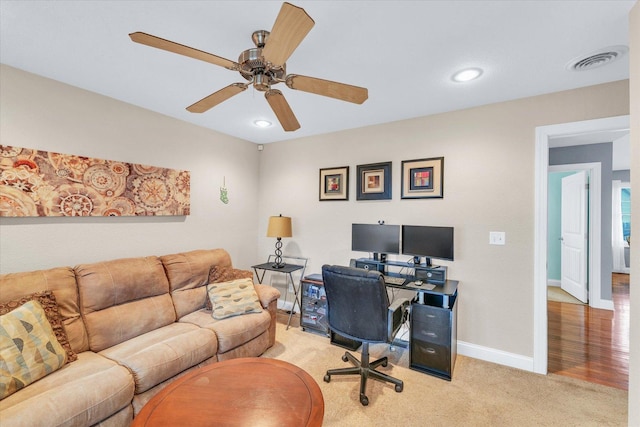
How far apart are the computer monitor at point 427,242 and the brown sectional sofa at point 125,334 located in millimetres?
1487

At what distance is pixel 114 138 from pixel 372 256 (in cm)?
294

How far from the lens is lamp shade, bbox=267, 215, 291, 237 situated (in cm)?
371

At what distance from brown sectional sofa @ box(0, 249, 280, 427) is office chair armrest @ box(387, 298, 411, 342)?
1220mm

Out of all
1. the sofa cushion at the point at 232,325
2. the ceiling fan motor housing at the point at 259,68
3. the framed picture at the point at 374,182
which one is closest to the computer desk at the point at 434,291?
the framed picture at the point at 374,182

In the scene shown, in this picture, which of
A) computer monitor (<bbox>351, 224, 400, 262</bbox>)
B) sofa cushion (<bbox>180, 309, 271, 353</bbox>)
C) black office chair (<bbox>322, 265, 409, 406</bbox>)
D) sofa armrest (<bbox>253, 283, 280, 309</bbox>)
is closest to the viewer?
black office chair (<bbox>322, 265, 409, 406</bbox>)

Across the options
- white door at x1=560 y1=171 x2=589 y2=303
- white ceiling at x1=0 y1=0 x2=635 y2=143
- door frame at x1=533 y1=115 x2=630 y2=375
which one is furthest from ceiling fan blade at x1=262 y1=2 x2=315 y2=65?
white door at x1=560 y1=171 x2=589 y2=303

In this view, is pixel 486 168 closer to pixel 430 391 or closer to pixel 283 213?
pixel 430 391

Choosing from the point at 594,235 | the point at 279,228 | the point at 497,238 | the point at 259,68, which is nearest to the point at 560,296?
the point at 594,235

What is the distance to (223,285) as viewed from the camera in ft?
9.47

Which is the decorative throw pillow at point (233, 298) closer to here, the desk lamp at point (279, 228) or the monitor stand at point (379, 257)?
the desk lamp at point (279, 228)

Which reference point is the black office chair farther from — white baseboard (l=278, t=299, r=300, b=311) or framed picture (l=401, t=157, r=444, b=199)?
white baseboard (l=278, t=299, r=300, b=311)

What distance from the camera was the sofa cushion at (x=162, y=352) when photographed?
6.11ft

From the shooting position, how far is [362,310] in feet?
7.14

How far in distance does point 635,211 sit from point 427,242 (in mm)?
1560
